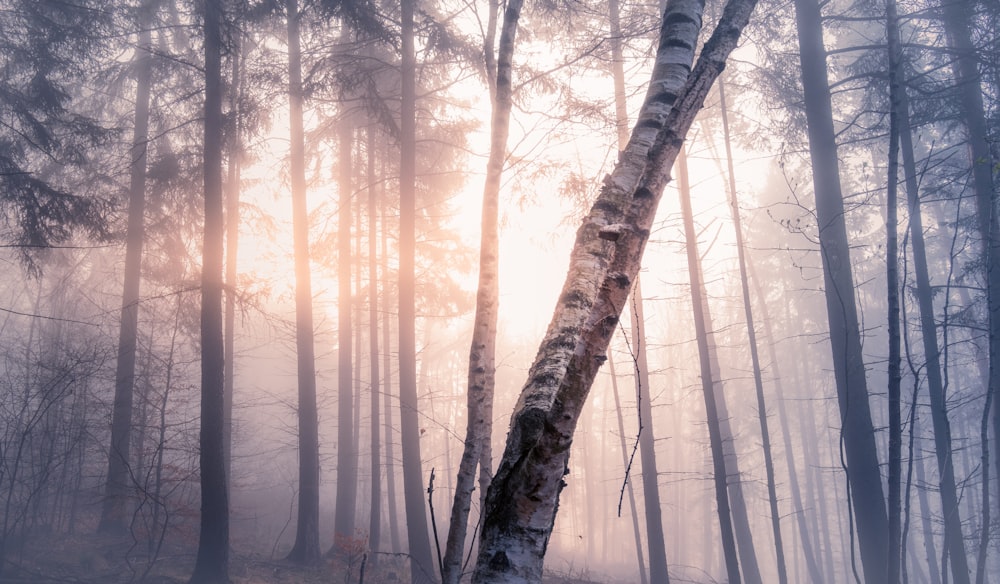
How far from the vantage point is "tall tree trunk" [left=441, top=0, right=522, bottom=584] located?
4.88 m

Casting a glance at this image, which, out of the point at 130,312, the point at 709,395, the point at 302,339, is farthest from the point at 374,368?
the point at 709,395

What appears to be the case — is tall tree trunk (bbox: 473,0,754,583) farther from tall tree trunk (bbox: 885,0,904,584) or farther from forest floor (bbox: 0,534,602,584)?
forest floor (bbox: 0,534,602,584)

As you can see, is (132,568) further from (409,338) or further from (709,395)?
(709,395)

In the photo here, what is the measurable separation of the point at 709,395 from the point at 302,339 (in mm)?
8914

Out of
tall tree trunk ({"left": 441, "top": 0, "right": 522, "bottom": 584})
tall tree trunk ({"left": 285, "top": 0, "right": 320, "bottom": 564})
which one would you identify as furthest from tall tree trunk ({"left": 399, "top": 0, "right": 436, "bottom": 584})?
tall tree trunk ({"left": 441, "top": 0, "right": 522, "bottom": 584})

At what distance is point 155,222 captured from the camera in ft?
45.5

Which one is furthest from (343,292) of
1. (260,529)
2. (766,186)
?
(766,186)

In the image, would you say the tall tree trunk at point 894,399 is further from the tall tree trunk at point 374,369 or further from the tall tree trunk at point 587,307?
the tall tree trunk at point 374,369

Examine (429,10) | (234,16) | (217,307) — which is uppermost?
(429,10)

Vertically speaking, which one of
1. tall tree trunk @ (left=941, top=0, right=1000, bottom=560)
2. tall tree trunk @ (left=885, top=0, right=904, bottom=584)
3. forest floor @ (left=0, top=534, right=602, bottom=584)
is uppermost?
tall tree trunk @ (left=941, top=0, right=1000, bottom=560)

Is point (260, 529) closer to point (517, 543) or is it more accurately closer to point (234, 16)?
point (234, 16)

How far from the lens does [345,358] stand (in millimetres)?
15367

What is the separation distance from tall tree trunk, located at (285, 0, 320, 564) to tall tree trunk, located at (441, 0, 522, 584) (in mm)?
7033

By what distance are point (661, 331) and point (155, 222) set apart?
91.3ft
